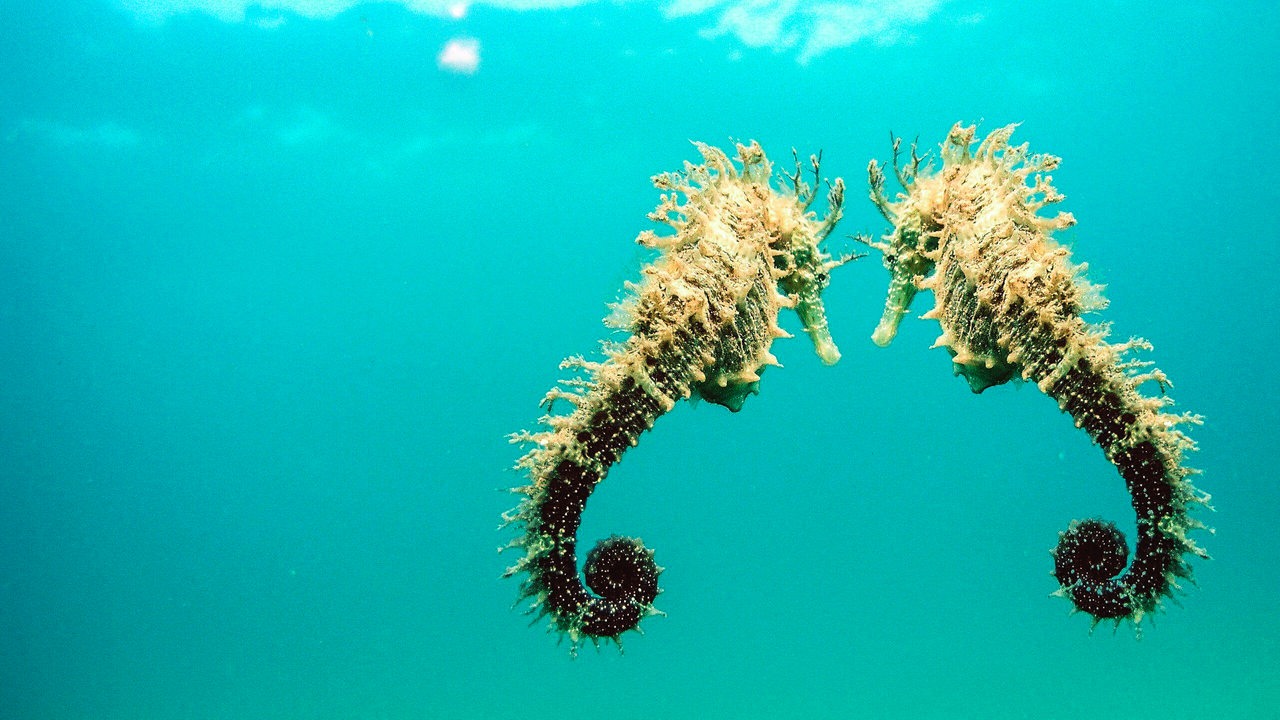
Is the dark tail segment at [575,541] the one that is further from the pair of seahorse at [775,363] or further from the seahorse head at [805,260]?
the seahorse head at [805,260]

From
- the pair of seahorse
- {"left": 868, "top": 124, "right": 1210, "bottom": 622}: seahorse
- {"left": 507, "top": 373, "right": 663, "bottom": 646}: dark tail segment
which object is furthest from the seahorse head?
{"left": 507, "top": 373, "right": 663, "bottom": 646}: dark tail segment

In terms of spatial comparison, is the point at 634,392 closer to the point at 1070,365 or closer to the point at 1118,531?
the point at 1070,365

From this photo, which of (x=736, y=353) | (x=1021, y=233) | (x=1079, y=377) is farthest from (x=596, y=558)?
(x=1021, y=233)

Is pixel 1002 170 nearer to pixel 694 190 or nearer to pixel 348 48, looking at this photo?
pixel 694 190

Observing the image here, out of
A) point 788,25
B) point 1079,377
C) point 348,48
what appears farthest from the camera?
point 348,48

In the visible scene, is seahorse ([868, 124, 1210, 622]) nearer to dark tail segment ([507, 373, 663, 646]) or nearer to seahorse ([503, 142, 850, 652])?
seahorse ([503, 142, 850, 652])

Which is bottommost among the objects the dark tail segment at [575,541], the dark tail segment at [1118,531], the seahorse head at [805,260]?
the dark tail segment at [1118,531]

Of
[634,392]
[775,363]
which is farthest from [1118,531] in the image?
[634,392]

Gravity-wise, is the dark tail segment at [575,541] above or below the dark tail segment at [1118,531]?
above

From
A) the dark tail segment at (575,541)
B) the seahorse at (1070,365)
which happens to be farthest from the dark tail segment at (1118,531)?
the dark tail segment at (575,541)
